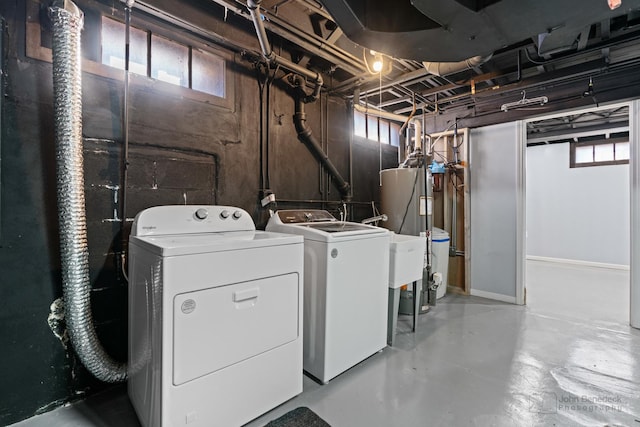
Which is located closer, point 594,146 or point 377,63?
point 377,63

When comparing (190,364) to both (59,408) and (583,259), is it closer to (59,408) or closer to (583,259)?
(59,408)

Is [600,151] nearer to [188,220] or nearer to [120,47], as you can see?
[188,220]

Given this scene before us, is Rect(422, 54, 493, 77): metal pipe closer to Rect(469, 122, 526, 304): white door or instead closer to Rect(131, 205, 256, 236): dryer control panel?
Rect(469, 122, 526, 304): white door

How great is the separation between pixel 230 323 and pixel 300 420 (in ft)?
2.19

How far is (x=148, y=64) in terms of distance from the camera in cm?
204

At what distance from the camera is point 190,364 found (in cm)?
135

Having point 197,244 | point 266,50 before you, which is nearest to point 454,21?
point 266,50

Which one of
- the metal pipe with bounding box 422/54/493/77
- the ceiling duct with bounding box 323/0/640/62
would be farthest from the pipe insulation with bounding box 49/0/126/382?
the metal pipe with bounding box 422/54/493/77

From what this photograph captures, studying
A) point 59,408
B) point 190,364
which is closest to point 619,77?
point 190,364

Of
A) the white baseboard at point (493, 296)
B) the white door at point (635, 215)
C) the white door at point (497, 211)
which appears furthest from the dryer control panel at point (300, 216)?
the white door at point (635, 215)

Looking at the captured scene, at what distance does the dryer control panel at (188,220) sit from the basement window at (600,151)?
22.7ft

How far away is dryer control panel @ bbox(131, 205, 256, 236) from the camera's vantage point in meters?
1.76

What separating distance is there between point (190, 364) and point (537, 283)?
5.00 metres

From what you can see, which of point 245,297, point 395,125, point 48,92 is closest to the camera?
point 245,297
